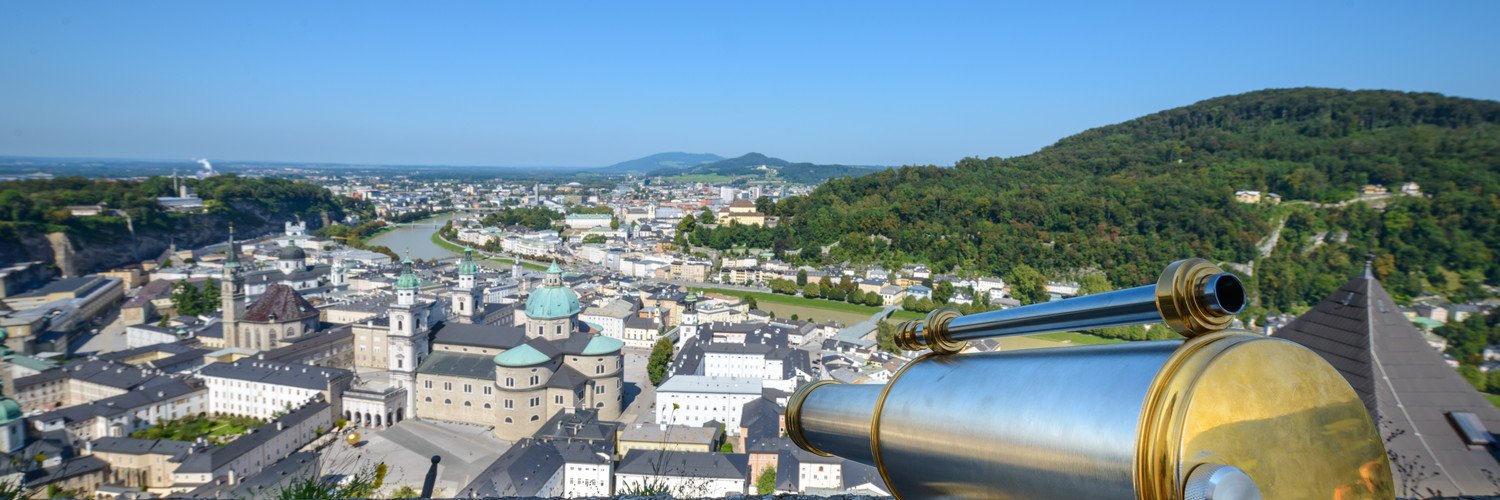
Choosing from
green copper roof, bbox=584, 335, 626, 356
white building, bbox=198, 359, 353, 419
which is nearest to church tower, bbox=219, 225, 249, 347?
white building, bbox=198, 359, 353, 419

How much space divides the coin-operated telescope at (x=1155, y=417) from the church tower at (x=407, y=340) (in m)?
16.8

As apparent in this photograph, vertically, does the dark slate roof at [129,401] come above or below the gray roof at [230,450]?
below

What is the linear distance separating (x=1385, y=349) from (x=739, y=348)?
16.0 meters

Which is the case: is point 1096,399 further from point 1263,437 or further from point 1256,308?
point 1256,308

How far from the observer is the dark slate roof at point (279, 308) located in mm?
19234

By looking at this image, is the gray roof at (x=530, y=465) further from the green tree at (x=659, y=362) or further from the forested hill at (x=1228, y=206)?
the forested hill at (x=1228, y=206)

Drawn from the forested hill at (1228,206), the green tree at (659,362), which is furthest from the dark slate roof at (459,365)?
the forested hill at (1228,206)

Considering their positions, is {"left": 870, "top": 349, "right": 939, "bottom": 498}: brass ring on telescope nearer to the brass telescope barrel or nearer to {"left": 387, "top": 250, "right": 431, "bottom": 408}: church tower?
the brass telescope barrel

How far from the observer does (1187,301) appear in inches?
30.4

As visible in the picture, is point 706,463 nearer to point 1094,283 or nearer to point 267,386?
point 267,386

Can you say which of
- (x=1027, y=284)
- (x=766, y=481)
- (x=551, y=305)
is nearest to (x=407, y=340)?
(x=551, y=305)

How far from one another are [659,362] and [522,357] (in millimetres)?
4119

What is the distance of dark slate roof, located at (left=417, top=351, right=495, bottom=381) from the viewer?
15.5m

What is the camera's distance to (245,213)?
47.7 metres
